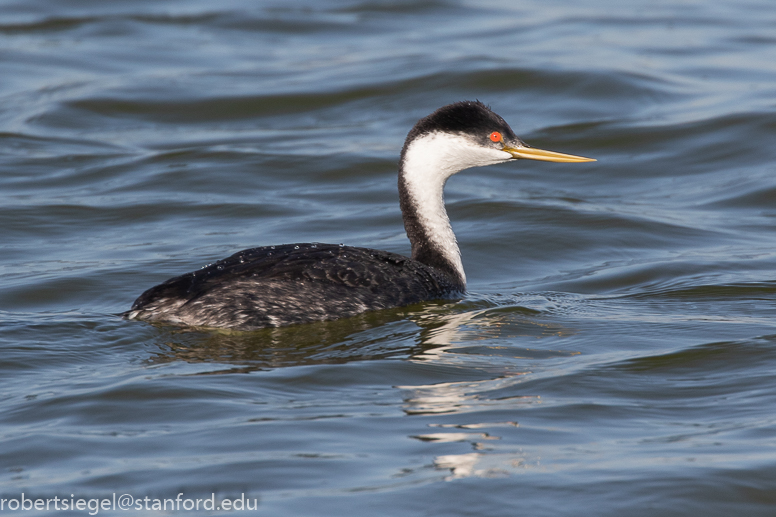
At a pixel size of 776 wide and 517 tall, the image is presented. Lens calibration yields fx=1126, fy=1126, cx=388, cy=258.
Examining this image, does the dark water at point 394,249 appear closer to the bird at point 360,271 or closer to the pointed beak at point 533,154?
the bird at point 360,271

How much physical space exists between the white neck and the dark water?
0.53 meters

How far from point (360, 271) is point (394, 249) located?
254cm

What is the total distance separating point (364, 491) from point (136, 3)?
18223 mm

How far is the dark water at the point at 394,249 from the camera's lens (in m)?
5.65

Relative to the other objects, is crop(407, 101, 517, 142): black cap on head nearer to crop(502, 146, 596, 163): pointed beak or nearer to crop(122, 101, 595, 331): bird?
crop(122, 101, 595, 331): bird

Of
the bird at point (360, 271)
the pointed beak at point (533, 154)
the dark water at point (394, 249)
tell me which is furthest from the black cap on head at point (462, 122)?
the dark water at point (394, 249)

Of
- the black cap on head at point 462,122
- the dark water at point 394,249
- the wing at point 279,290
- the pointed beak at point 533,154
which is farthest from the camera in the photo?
the pointed beak at point 533,154

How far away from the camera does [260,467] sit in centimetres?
556

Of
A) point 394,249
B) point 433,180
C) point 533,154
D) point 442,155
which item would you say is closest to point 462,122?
point 442,155

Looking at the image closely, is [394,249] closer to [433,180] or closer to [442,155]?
[433,180]

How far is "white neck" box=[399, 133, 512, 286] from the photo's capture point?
8.83 meters

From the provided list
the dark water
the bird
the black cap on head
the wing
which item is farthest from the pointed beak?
the wing

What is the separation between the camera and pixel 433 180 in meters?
8.96

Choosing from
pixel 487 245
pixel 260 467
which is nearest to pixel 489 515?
pixel 260 467
